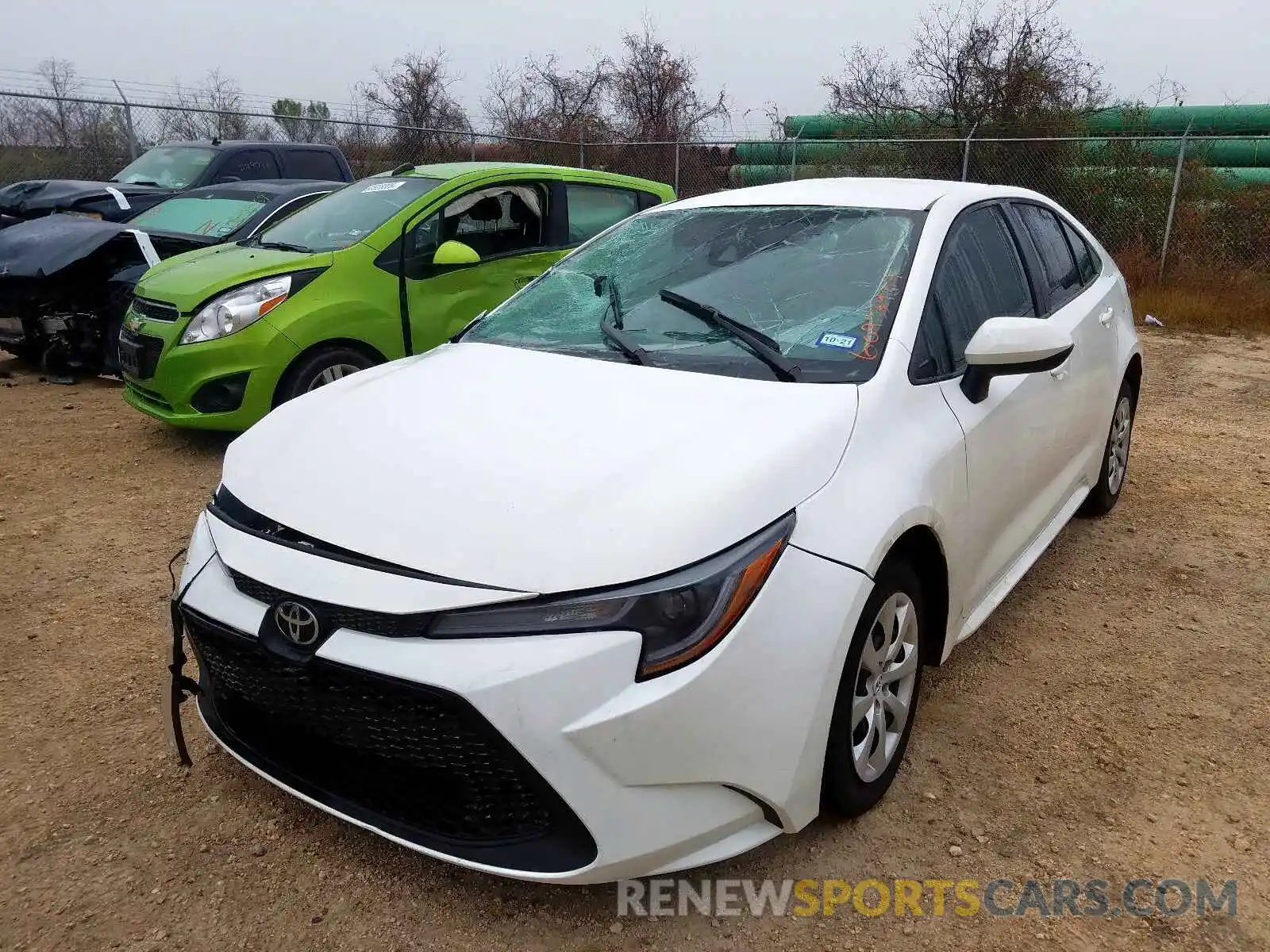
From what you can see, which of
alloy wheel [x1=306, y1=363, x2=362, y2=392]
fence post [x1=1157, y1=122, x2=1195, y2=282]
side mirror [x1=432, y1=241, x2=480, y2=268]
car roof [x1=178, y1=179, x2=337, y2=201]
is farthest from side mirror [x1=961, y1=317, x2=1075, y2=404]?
fence post [x1=1157, y1=122, x2=1195, y2=282]

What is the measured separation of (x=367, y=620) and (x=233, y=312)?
12.6ft

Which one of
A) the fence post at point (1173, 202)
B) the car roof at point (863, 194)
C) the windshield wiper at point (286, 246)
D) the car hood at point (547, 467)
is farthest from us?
the fence post at point (1173, 202)

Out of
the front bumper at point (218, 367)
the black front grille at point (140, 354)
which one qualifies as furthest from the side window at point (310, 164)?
the front bumper at point (218, 367)

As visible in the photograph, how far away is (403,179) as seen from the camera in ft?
20.3

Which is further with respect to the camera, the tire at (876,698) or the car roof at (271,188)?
the car roof at (271,188)

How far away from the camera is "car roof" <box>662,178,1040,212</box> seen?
3.23 meters

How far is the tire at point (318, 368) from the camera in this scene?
17.5ft

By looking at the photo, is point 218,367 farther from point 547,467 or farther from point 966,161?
point 966,161

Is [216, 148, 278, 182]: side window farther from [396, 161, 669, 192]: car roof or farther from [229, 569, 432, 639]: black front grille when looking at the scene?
[229, 569, 432, 639]: black front grille

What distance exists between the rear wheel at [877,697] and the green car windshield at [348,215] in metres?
4.32

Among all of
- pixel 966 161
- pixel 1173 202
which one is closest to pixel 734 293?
pixel 1173 202

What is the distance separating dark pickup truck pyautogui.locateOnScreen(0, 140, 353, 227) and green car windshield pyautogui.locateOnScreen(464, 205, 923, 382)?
6.67 meters

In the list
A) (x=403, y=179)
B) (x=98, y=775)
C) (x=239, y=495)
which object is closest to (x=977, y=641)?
(x=239, y=495)

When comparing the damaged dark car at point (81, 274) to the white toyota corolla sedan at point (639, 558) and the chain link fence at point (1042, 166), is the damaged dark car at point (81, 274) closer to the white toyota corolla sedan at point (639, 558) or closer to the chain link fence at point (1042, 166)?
the white toyota corolla sedan at point (639, 558)
